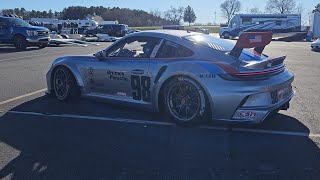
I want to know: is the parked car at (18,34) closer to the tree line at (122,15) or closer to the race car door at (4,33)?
the race car door at (4,33)

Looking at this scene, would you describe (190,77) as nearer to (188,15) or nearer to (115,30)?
(115,30)

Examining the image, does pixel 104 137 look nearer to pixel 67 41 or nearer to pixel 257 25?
pixel 67 41

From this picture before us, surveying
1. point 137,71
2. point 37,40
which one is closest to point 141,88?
point 137,71

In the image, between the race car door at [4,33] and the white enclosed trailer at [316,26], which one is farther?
the white enclosed trailer at [316,26]

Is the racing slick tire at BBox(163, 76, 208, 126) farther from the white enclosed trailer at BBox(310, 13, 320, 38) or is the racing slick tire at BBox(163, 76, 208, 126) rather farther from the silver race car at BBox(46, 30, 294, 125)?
the white enclosed trailer at BBox(310, 13, 320, 38)

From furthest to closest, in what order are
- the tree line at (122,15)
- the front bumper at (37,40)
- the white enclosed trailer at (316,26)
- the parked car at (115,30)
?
the tree line at (122,15), the white enclosed trailer at (316,26), the parked car at (115,30), the front bumper at (37,40)

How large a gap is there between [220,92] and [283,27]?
4892 cm

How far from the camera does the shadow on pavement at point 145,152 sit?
12.6 ft

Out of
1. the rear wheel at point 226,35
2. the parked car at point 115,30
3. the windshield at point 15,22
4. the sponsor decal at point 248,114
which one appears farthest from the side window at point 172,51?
the rear wheel at point 226,35

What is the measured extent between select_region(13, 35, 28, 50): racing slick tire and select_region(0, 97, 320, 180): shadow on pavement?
55.4ft

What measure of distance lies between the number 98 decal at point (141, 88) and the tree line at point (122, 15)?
122m

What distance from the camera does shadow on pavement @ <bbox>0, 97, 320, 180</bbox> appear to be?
3854 millimetres

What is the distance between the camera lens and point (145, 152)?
4.45 meters

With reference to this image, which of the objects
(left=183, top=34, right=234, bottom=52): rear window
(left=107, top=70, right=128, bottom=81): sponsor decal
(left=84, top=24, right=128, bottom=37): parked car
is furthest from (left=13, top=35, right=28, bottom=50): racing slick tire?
(left=84, top=24, right=128, bottom=37): parked car
